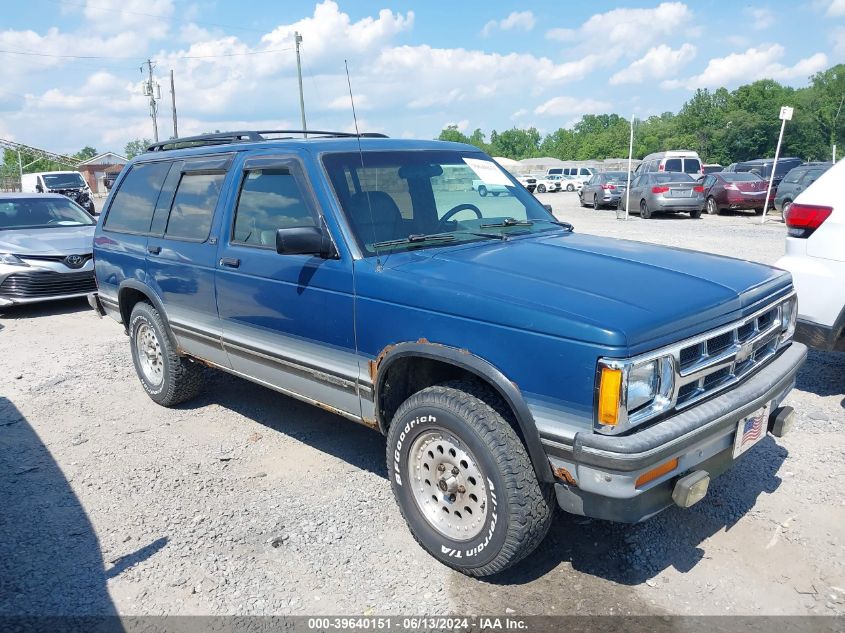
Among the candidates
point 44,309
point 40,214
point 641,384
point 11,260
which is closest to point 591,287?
point 641,384

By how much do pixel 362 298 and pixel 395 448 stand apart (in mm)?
776

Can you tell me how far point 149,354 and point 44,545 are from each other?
224cm

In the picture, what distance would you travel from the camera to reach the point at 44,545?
11.8 ft

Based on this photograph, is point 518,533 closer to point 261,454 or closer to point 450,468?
point 450,468

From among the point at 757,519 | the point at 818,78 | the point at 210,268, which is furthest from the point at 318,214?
the point at 818,78

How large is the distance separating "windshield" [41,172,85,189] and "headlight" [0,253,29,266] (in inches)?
801

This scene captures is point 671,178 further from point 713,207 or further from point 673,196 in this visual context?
point 713,207

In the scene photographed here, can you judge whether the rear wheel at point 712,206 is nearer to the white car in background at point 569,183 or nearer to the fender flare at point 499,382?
the fender flare at point 499,382

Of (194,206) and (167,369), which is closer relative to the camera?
(194,206)

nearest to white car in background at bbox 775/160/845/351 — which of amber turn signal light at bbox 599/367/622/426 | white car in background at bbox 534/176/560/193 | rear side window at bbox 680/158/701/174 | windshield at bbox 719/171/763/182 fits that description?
amber turn signal light at bbox 599/367/622/426

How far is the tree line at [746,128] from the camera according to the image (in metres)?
77.4

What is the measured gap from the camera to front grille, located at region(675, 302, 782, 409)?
2799 millimetres

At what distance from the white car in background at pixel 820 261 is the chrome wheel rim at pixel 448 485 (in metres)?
Result: 2.96

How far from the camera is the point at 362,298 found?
134 inches
